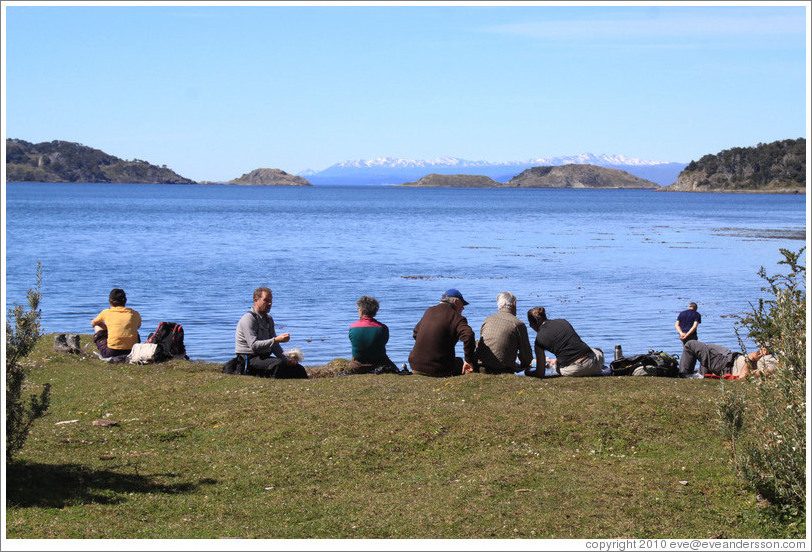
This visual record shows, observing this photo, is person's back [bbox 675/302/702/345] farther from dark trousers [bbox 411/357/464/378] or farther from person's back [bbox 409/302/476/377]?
person's back [bbox 409/302/476/377]

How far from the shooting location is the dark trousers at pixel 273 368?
1431 centimetres

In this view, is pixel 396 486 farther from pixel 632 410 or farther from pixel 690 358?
pixel 690 358

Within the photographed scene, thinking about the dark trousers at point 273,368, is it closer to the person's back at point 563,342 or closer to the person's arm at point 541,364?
the person's arm at point 541,364

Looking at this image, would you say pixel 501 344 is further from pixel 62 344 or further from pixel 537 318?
pixel 62 344

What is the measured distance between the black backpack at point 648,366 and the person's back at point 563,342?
0.97 metres

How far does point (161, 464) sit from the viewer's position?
9.55 meters

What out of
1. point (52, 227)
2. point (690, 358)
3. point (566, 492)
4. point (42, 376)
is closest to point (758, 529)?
point (566, 492)

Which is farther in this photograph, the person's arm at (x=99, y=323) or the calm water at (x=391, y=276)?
the calm water at (x=391, y=276)

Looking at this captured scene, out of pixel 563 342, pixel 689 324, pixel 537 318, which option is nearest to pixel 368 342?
pixel 537 318

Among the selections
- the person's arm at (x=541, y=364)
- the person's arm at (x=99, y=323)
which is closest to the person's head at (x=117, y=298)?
the person's arm at (x=99, y=323)

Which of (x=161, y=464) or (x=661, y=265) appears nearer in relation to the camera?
(x=161, y=464)

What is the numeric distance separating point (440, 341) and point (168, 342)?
5272 mm

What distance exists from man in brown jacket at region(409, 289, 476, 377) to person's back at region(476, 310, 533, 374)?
246 mm

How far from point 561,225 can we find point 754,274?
52632mm
